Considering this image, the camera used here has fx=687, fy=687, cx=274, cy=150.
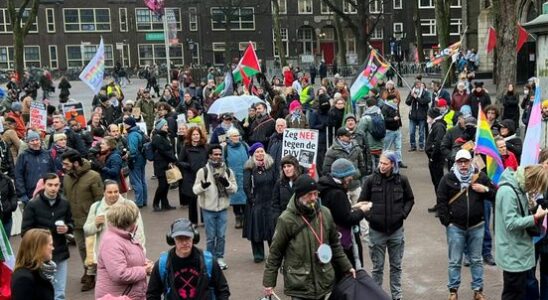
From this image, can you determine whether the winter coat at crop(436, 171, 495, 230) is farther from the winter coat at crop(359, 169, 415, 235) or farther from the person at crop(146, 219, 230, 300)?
the person at crop(146, 219, 230, 300)

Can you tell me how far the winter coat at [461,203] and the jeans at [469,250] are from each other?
0.24 feet

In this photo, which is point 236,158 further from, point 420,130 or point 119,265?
point 420,130

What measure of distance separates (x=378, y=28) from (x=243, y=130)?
54.7 metres

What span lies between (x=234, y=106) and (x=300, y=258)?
26.3 feet

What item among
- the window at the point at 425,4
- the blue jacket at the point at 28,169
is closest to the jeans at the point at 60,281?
the blue jacket at the point at 28,169

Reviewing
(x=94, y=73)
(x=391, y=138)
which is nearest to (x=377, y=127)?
(x=391, y=138)

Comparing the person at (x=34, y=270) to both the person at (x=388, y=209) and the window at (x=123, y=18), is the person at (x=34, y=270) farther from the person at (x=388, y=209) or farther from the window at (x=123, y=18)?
the window at (x=123, y=18)

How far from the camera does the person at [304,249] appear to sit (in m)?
5.55

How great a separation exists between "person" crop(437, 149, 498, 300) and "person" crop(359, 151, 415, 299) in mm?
414

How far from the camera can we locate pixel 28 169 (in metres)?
9.62

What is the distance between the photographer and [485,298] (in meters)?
7.29

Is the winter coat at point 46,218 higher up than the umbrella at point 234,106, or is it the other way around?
the umbrella at point 234,106

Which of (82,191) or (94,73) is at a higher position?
(94,73)

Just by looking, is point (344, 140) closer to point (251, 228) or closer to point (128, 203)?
point (251, 228)
